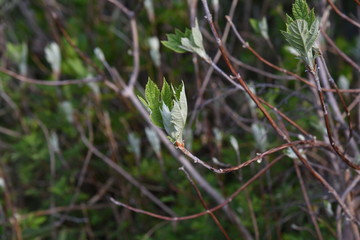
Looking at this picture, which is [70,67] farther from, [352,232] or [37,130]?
[352,232]

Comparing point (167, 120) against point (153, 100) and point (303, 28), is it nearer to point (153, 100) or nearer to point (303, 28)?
point (153, 100)

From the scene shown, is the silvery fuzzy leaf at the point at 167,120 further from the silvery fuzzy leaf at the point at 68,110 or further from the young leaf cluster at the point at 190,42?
the silvery fuzzy leaf at the point at 68,110

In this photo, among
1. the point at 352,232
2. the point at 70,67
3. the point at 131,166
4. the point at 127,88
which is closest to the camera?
the point at 352,232

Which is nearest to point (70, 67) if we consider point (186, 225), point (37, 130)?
point (37, 130)

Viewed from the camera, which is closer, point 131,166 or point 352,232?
point 352,232

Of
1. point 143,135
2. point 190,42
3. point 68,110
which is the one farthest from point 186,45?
point 143,135

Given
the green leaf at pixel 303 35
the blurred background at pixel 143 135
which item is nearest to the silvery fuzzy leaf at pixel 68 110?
the blurred background at pixel 143 135
